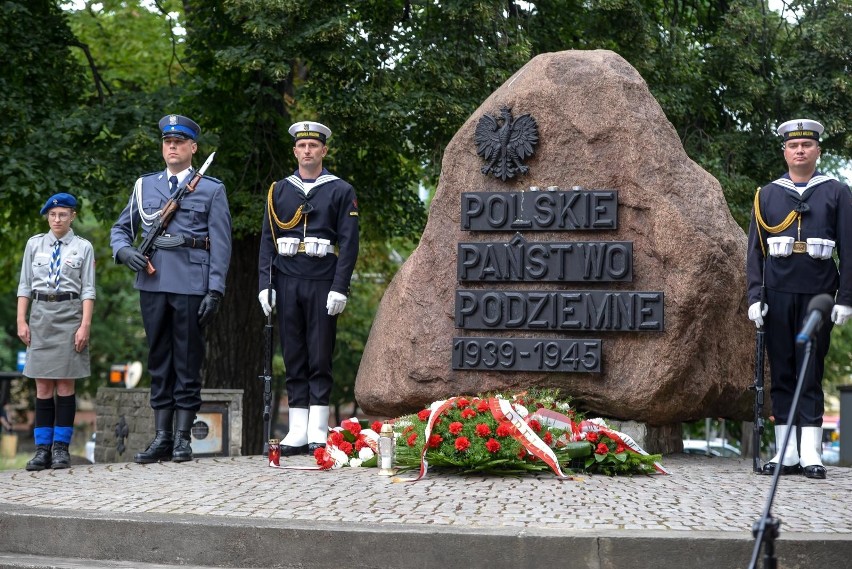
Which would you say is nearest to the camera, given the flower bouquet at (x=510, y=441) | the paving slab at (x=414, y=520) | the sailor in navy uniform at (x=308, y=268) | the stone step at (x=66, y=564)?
the paving slab at (x=414, y=520)

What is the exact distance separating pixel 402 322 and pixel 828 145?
7.59 metres

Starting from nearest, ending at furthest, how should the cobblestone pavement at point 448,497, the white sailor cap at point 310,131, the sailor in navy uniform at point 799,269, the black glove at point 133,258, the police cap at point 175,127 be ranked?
the cobblestone pavement at point 448,497 → the sailor in navy uniform at point 799,269 → the black glove at point 133,258 → the police cap at point 175,127 → the white sailor cap at point 310,131

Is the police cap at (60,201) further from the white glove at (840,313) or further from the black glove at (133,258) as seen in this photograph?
the white glove at (840,313)

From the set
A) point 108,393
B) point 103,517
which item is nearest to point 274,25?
point 108,393

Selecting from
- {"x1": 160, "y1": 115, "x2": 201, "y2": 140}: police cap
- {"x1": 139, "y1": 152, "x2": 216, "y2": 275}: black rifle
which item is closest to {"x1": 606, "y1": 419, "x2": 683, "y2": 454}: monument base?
{"x1": 139, "y1": 152, "x2": 216, "y2": 275}: black rifle

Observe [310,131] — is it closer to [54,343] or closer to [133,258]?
[133,258]

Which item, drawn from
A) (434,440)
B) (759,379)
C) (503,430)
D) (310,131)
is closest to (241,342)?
(310,131)

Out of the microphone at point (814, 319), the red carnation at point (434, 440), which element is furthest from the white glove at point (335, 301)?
the microphone at point (814, 319)

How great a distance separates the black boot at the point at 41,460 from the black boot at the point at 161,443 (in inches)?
24.3

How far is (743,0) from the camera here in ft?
48.8

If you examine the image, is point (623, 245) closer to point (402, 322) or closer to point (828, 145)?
point (402, 322)

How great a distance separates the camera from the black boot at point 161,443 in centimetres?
823

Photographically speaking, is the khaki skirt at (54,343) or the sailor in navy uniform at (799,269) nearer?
the sailor in navy uniform at (799,269)

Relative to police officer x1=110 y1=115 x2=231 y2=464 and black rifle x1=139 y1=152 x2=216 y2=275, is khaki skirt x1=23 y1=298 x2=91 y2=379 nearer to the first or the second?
police officer x1=110 y1=115 x2=231 y2=464
